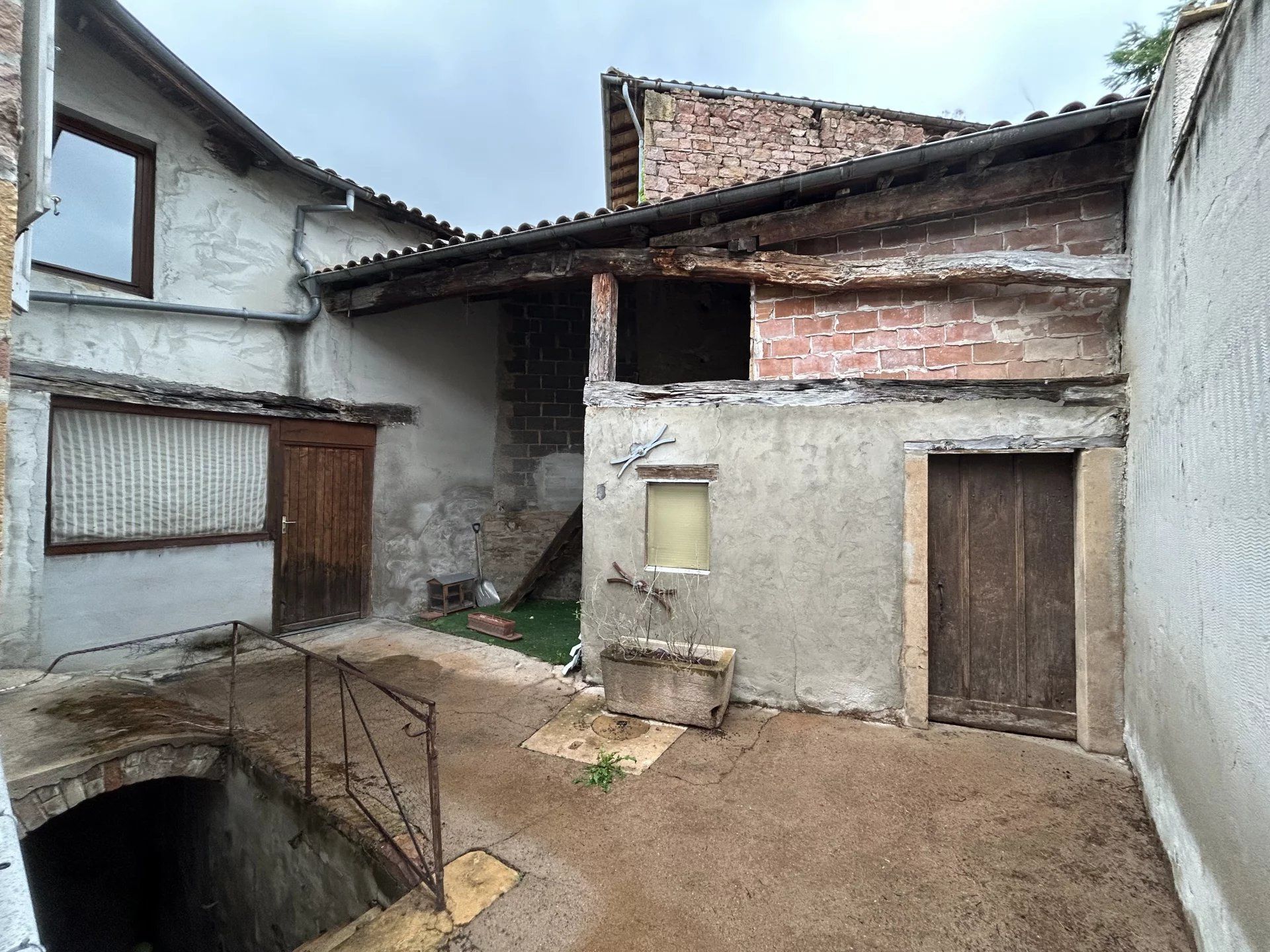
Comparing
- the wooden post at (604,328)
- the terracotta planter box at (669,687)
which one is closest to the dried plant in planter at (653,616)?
the terracotta planter box at (669,687)

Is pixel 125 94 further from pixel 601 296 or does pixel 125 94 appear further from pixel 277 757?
pixel 277 757

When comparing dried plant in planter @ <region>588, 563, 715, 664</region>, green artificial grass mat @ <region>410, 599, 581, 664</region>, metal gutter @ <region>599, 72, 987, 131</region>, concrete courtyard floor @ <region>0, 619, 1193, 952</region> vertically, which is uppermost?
metal gutter @ <region>599, 72, 987, 131</region>

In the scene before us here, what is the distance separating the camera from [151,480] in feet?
17.6

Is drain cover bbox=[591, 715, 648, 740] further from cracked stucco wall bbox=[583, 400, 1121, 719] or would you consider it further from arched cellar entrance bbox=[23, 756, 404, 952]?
arched cellar entrance bbox=[23, 756, 404, 952]

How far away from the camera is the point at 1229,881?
2.05 meters

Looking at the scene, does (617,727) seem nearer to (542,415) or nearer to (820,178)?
(820,178)

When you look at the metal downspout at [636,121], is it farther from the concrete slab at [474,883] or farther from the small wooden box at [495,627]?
the concrete slab at [474,883]

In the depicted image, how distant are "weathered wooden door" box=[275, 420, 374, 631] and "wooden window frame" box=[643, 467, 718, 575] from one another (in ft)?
13.1

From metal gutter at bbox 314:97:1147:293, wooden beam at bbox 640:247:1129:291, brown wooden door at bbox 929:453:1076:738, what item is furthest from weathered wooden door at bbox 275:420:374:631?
brown wooden door at bbox 929:453:1076:738

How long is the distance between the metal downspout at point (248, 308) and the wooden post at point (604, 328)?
342 cm

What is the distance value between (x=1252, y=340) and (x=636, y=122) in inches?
285

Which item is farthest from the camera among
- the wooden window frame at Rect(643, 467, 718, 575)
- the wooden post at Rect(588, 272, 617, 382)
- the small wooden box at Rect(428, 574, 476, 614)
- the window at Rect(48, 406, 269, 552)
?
the small wooden box at Rect(428, 574, 476, 614)

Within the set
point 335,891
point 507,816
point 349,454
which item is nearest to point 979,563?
point 507,816

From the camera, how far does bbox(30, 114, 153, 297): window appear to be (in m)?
4.93
